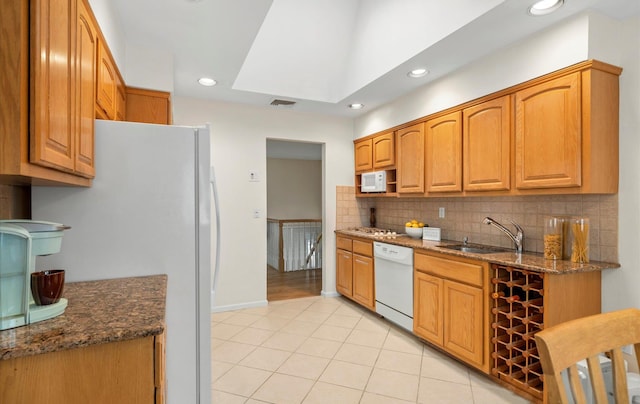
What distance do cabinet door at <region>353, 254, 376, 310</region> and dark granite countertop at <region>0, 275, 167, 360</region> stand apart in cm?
261

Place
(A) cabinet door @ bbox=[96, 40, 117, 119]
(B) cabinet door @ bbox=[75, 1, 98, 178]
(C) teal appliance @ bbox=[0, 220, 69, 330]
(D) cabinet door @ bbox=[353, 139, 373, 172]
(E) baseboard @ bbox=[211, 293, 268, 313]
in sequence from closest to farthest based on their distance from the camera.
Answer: (C) teal appliance @ bbox=[0, 220, 69, 330], (B) cabinet door @ bbox=[75, 1, 98, 178], (A) cabinet door @ bbox=[96, 40, 117, 119], (E) baseboard @ bbox=[211, 293, 268, 313], (D) cabinet door @ bbox=[353, 139, 373, 172]

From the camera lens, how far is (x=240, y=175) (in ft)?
13.1

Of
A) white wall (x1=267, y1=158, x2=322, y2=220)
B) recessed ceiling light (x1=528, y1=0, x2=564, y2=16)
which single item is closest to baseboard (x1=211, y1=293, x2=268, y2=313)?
recessed ceiling light (x1=528, y1=0, x2=564, y2=16)

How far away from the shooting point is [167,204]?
176 cm

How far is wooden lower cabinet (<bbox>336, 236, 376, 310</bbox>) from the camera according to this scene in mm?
3748

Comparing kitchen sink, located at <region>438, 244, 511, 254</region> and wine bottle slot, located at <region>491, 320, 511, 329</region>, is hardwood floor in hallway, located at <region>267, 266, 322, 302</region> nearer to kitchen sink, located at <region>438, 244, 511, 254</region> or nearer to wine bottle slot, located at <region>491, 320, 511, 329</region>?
kitchen sink, located at <region>438, 244, 511, 254</region>

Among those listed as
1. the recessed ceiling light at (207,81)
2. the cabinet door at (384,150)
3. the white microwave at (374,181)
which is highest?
the recessed ceiling light at (207,81)

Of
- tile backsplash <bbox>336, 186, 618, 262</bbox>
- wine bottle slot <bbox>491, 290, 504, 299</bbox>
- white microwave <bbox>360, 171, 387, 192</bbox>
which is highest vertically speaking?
white microwave <bbox>360, 171, 387, 192</bbox>

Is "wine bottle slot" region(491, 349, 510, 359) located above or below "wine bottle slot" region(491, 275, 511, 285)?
below

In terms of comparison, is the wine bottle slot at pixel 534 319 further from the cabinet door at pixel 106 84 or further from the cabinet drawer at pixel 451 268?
the cabinet door at pixel 106 84

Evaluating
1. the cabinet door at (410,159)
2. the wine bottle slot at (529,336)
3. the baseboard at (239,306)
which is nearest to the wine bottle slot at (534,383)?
the wine bottle slot at (529,336)

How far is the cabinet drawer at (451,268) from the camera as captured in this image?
2.42 meters

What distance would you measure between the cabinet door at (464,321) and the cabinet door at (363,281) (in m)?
1.11

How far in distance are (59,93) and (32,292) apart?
0.66 m
